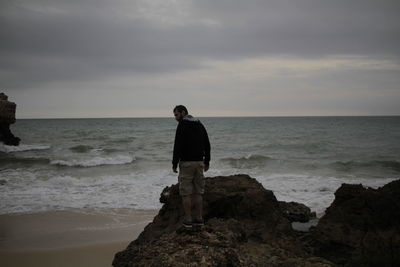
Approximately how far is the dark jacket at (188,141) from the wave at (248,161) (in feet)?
57.2

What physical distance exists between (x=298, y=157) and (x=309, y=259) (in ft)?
69.3

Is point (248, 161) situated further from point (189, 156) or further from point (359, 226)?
point (189, 156)

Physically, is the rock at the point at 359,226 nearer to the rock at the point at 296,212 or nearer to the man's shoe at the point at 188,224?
the rock at the point at 296,212

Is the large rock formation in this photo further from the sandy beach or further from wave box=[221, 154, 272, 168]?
wave box=[221, 154, 272, 168]

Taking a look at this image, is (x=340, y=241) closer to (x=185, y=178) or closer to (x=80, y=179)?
(x=185, y=178)

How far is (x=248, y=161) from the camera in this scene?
23953 mm

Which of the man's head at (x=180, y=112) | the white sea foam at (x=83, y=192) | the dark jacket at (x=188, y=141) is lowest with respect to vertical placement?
the white sea foam at (x=83, y=192)

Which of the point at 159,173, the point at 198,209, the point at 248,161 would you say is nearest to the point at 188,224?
the point at 198,209

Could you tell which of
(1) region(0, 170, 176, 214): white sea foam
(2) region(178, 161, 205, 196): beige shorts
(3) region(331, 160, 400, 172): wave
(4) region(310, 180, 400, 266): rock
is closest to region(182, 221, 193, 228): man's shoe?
(2) region(178, 161, 205, 196): beige shorts

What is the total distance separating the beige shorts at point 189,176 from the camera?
4848 mm

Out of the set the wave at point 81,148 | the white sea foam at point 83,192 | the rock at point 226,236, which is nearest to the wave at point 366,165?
the white sea foam at point 83,192

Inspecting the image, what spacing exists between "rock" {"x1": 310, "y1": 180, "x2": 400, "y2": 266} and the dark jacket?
2524 millimetres

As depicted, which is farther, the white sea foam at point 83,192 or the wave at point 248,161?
the wave at point 248,161

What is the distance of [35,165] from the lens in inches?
908
